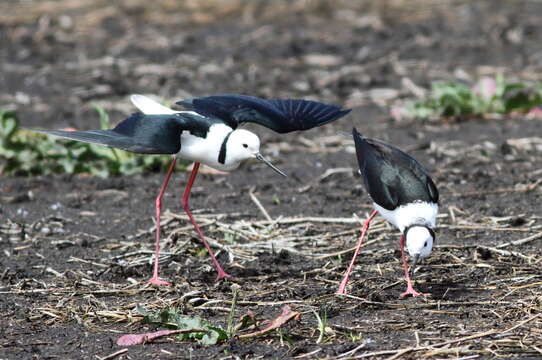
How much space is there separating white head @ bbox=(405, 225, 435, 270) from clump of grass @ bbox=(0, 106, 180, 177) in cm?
349

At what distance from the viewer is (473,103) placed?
380 inches

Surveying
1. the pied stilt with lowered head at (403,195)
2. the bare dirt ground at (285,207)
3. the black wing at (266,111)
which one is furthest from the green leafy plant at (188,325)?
the black wing at (266,111)

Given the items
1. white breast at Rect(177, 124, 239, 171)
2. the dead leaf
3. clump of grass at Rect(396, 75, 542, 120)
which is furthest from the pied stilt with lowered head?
clump of grass at Rect(396, 75, 542, 120)

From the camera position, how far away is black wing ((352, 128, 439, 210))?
5.67 metres

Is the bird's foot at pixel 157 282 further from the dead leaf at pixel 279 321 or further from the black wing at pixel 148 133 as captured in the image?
the dead leaf at pixel 279 321

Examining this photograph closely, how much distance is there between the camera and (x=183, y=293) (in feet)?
18.6

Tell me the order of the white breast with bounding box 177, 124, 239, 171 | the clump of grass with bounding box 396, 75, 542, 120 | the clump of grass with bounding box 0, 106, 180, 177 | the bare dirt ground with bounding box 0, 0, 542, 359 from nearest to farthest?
the bare dirt ground with bounding box 0, 0, 542, 359 < the white breast with bounding box 177, 124, 239, 171 < the clump of grass with bounding box 0, 106, 180, 177 < the clump of grass with bounding box 396, 75, 542, 120

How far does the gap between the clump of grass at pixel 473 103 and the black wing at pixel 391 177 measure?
3.68 m

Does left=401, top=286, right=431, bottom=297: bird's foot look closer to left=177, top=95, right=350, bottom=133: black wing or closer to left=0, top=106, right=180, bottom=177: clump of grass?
left=177, top=95, right=350, bottom=133: black wing

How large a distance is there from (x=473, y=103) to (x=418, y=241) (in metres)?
4.57

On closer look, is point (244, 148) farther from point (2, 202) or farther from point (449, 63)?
point (449, 63)

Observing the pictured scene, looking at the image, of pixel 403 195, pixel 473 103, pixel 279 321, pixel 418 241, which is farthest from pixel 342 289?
pixel 473 103

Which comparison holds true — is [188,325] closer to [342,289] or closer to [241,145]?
[342,289]

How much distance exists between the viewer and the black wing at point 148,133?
566 cm
